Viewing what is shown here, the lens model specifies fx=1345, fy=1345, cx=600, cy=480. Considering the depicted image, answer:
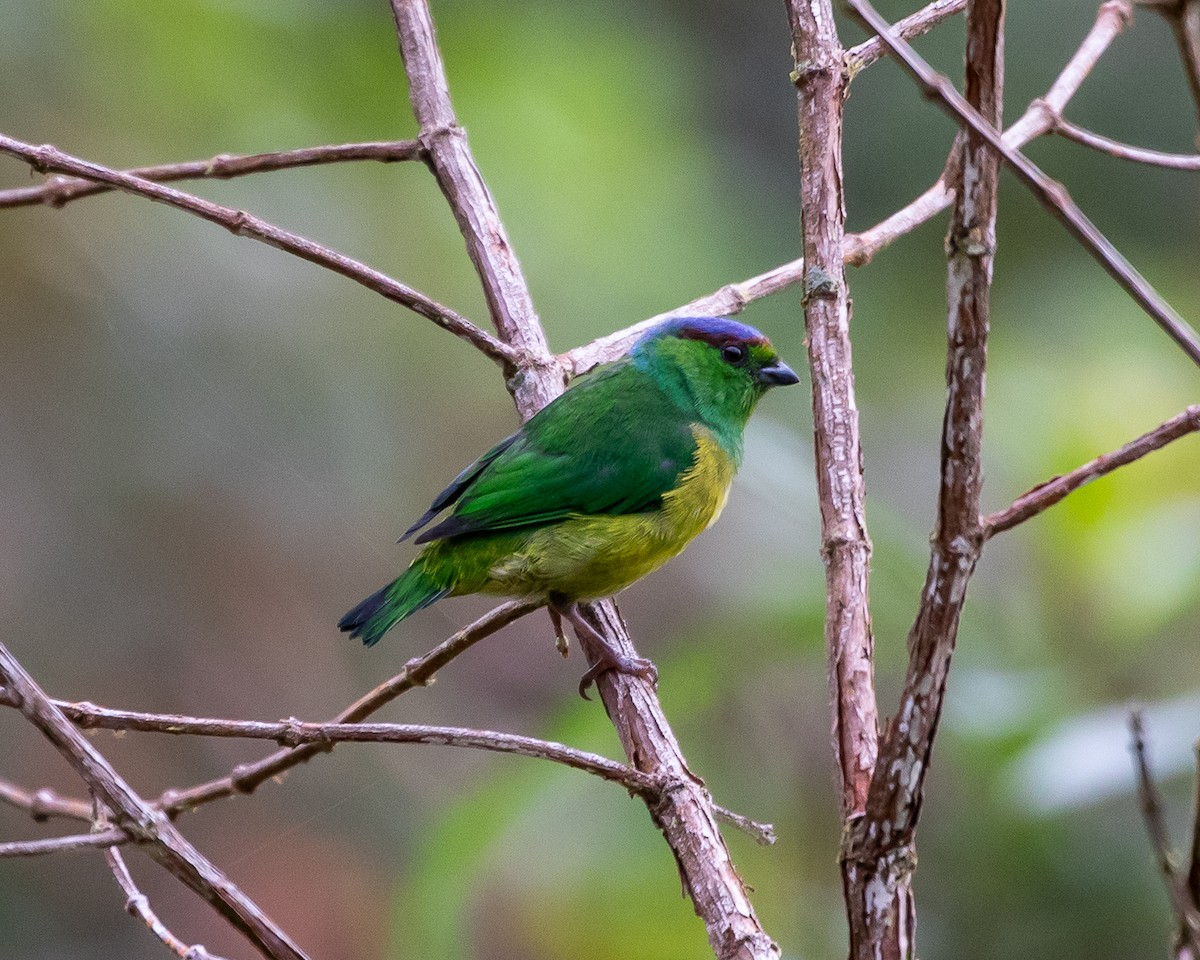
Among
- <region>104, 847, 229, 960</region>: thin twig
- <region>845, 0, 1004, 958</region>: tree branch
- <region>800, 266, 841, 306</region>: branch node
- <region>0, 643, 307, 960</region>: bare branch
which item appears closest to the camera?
<region>845, 0, 1004, 958</region>: tree branch

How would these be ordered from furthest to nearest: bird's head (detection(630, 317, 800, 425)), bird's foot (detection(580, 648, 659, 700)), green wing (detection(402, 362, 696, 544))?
bird's head (detection(630, 317, 800, 425))
green wing (detection(402, 362, 696, 544))
bird's foot (detection(580, 648, 659, 700))

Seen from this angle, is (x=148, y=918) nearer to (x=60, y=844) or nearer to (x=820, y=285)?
(x=60, y=844)

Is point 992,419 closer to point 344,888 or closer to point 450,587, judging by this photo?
point 450,587

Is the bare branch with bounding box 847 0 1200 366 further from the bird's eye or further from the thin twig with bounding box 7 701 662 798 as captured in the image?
the bird's eye

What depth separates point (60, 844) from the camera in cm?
156

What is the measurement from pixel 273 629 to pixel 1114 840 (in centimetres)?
344

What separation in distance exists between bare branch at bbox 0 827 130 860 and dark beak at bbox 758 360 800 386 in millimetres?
2343

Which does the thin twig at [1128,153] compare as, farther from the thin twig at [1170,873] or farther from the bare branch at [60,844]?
the bare branch at [60,844]

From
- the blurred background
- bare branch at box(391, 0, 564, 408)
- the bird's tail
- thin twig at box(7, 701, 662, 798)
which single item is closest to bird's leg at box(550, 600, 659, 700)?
the blurred background

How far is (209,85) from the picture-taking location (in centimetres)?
556

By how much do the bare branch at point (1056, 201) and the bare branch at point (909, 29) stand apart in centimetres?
115

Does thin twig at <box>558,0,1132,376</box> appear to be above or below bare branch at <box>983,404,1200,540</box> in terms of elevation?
above

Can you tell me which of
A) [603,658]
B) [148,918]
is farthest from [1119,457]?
[148,918]

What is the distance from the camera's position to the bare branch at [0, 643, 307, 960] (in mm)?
1471
